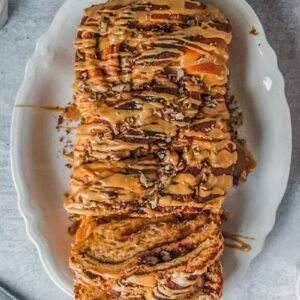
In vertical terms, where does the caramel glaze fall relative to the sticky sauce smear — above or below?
above

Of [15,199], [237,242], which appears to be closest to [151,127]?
[237,242]

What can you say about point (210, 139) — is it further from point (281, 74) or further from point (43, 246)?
point (43, 246)

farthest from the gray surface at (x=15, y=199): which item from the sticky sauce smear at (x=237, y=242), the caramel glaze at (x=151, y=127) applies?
the caramel glaze at (x=151, y=127)

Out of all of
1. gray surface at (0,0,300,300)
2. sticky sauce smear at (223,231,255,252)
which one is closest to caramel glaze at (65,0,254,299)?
sticky sauce smear at (223,231,255,252)

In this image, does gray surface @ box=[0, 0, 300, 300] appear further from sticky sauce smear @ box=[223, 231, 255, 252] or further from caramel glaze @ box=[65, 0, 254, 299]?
caramel glaze @ box=[65, 0, 254, 299]

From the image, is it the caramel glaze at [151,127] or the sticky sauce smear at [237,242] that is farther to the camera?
the sticky sauce smear at [237,242]

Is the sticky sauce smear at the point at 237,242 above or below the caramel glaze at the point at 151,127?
below

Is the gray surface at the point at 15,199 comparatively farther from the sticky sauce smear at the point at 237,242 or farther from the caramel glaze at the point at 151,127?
the caramel glaze at the point at 151,127
